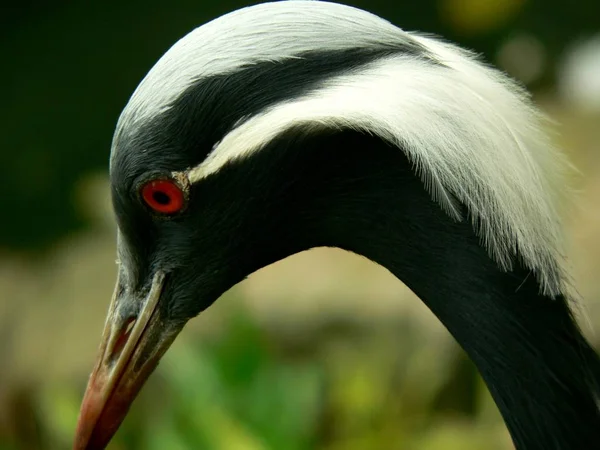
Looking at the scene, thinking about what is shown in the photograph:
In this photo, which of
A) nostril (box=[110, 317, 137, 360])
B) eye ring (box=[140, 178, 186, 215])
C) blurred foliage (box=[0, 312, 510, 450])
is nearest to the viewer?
eye ring (box=[140, 178, 186, 215])

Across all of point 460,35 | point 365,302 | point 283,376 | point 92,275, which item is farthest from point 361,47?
point 460,35

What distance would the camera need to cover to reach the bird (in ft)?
5.66

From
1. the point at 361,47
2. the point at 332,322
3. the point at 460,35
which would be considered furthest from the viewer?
the point at 460,35

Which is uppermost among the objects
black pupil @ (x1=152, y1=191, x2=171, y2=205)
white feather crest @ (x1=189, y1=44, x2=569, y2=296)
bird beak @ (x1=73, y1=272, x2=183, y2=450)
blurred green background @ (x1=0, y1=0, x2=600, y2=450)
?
white feather crest @ (x1=189, y1=44, x2=569, y2=296)

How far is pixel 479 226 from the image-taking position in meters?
1.79

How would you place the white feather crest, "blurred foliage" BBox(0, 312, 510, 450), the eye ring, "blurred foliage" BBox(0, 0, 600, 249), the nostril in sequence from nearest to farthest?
the white feather crest → the eye ring → the nostril → "blurred foliage" BBox(0, 312, 510, 450) → "blurred foliage" BBox(0, 0, 600, 249)

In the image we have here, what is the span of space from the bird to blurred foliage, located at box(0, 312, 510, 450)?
1.72 metres

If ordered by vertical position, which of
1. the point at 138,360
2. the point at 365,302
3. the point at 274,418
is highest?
the point at 138,360

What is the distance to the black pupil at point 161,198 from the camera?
183 centimetres

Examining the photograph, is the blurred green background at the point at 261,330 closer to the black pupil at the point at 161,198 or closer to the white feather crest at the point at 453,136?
the white feather crest at the point at 453,136

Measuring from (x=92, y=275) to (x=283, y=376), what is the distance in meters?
1.93

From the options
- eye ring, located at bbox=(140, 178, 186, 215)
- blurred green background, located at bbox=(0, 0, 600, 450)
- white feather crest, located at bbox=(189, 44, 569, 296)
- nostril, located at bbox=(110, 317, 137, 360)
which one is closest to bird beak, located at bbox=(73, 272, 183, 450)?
nostril, located at bbox=(110, 317, 137, 360)

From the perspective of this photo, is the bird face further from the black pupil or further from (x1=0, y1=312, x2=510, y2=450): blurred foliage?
(x1=0, y1=312, x2=510, y2=450): blurred foliage

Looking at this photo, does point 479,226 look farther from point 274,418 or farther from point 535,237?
point 274,418
